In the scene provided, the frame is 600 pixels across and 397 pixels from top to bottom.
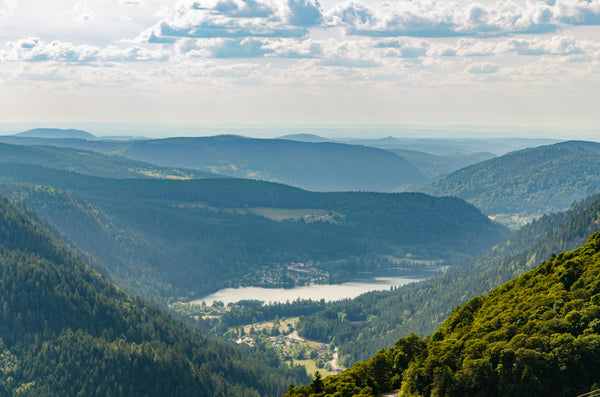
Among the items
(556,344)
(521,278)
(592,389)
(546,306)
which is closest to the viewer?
(592,389)

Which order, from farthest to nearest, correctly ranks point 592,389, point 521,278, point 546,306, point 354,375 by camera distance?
point 521,278, point 354,375, point 546,306, point 592,389

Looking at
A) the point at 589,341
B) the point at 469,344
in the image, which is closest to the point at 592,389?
the point at 589,341

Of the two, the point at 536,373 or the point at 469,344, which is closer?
the point at 536,373

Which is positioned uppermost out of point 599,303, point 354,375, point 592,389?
point 599,303

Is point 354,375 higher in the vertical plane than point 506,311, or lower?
lower

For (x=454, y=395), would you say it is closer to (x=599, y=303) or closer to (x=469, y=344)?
(x=469, y=344)

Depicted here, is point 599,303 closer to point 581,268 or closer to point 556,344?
point 556,344

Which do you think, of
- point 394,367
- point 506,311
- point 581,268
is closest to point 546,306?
point 506,311
